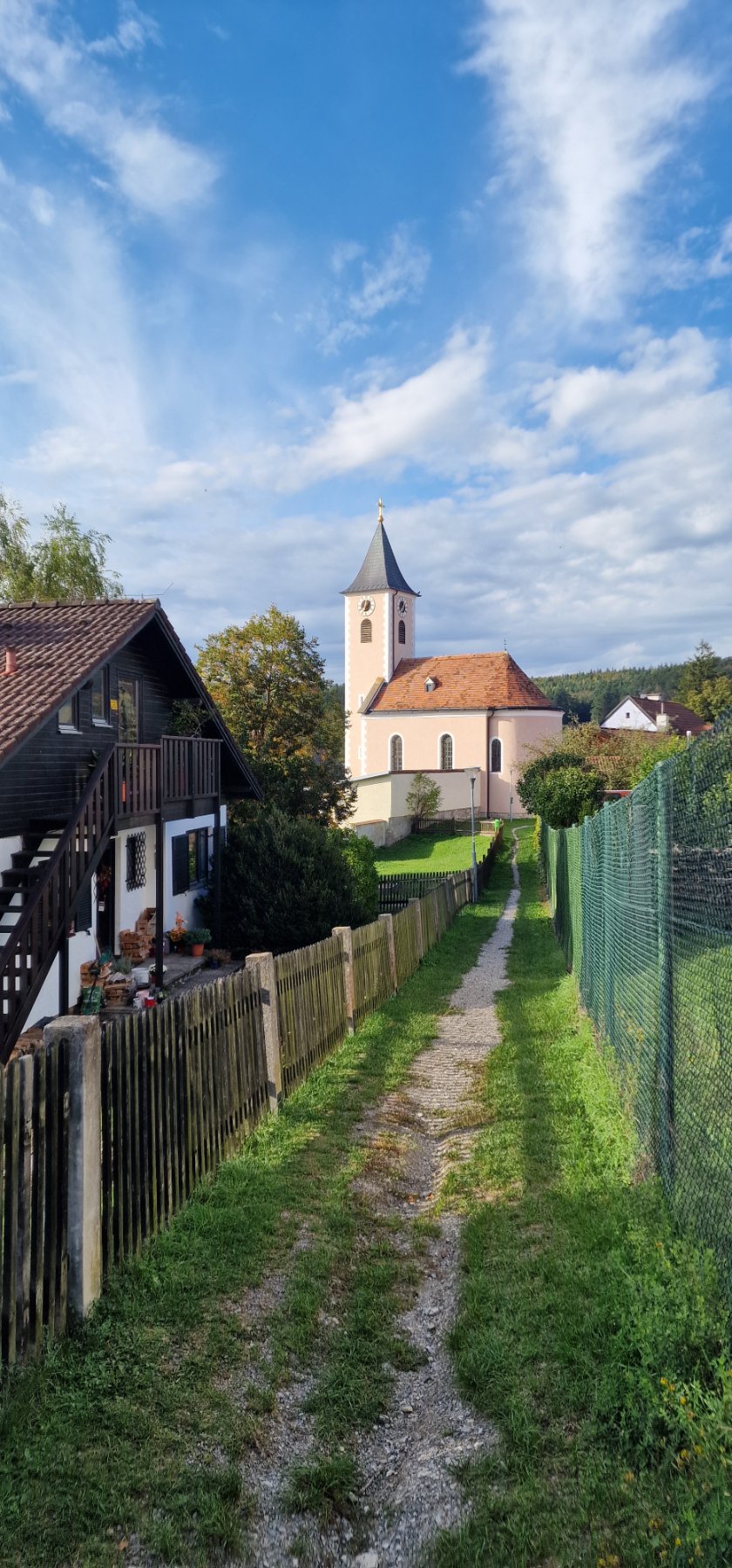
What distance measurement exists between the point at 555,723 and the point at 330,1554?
50481 millimetres

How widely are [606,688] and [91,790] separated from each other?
470 ft

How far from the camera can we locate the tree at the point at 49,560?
28719mm

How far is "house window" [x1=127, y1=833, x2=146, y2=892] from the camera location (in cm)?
1570

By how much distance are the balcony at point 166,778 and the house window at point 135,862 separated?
89cm

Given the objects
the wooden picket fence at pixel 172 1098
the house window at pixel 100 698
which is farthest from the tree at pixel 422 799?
the wooden picket fence at pixel 172 1098

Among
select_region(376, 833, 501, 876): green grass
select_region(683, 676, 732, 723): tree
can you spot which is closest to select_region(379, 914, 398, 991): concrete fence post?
select_region(376, 833, 501, 876): green grass

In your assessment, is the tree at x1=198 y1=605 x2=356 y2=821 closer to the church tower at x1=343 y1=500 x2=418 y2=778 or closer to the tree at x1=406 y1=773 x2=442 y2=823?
the tree at x1=406 y1=773 x2=442 y2=823

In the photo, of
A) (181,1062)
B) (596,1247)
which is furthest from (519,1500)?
(181,1062)

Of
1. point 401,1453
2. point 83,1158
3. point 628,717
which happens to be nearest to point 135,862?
point 83,1158

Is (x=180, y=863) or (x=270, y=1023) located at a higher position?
(x=180, y=863)

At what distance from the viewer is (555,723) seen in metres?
51.6

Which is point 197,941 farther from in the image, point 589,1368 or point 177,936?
point 589,1368

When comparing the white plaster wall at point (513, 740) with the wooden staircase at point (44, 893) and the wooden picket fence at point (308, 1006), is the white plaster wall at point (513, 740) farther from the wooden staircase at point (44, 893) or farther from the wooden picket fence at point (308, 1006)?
the wooden picket fence at point (308, 1006)

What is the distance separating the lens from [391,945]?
11500 millimetres
